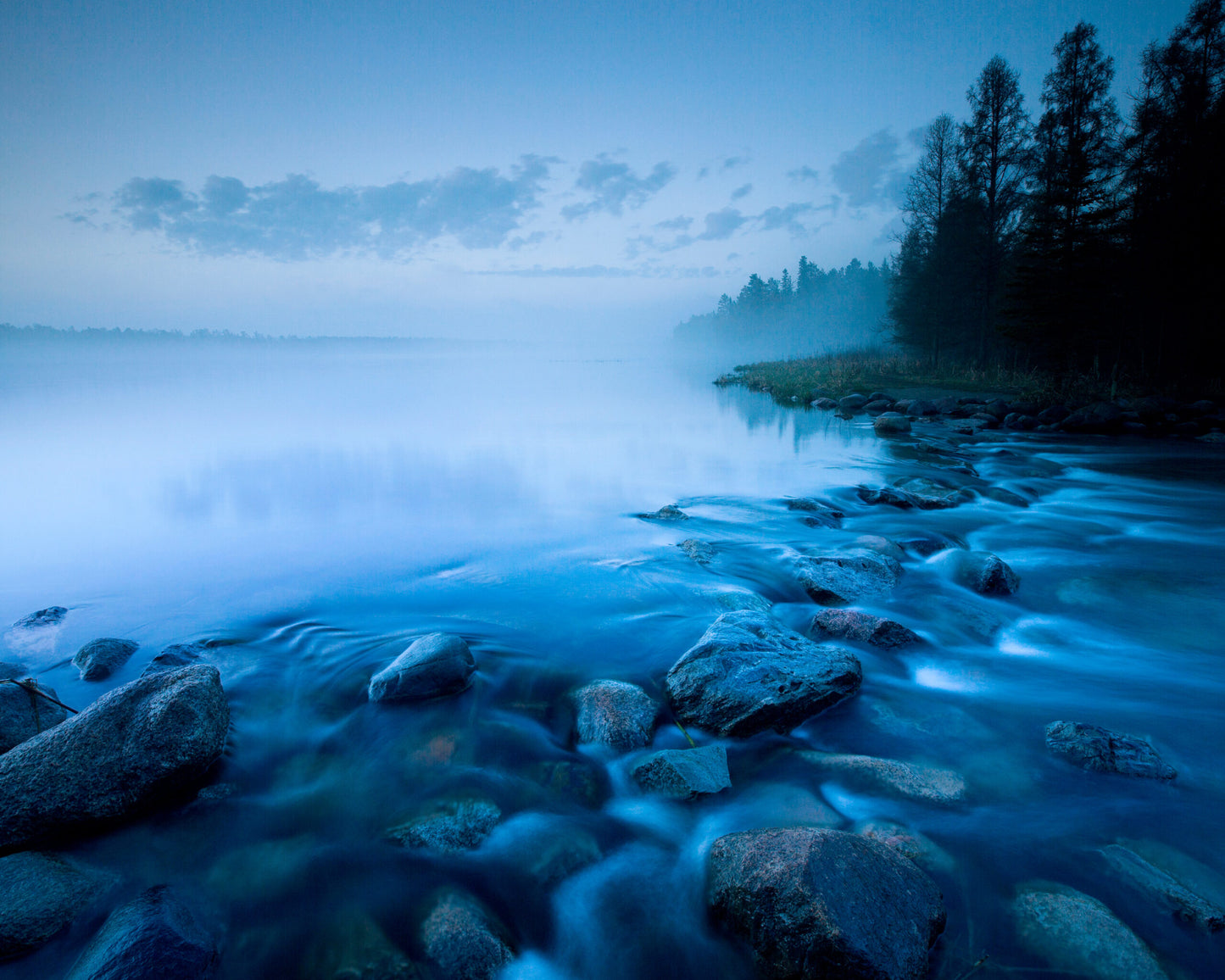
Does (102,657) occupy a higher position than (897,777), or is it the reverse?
(102,657)

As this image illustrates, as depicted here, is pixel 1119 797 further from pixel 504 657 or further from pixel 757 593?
pixel 504 657

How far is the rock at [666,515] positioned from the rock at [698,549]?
1598 millimetres

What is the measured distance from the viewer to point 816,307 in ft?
465

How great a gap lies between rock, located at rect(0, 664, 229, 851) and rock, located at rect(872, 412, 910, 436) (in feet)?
72.4

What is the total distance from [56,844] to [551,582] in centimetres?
A: 569

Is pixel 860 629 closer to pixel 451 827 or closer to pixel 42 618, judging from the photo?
pixel 451 827

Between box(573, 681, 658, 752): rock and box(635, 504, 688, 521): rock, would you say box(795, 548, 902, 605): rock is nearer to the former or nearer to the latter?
box(635, 504, 688, 521): rock

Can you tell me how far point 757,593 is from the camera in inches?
316

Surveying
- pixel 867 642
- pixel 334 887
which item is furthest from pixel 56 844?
pixel 867 642

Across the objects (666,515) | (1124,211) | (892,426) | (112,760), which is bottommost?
(666,515)

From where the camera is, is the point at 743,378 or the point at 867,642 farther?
the point at 743,378

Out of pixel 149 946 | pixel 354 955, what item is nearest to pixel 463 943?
pixel 354 955

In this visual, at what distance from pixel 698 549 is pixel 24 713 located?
7.90 metres

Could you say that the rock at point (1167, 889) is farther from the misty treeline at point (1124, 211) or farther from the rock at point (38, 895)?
the misty treeline at point (1124, 211)
